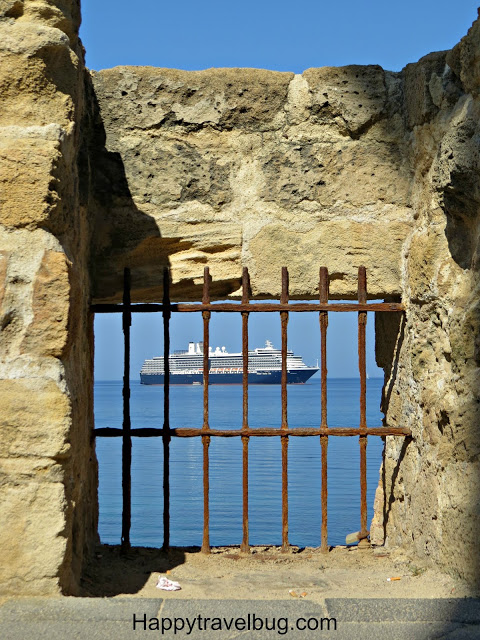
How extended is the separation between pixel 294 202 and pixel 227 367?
176 ft

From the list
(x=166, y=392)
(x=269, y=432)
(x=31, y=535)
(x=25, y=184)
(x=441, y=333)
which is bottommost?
(x=31, y=535)

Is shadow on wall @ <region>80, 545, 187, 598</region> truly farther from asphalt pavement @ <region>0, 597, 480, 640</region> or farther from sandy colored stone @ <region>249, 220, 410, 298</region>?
sandy colored stone @ <region>249, 220, 410, 298</region>

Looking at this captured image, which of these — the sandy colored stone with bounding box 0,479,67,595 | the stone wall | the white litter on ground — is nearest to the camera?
the sandy colored stone with bounding box 0,479,67,595

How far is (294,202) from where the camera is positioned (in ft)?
10.4

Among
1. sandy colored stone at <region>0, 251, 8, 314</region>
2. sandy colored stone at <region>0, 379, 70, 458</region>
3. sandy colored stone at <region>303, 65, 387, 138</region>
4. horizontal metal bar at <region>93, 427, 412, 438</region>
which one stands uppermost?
sandy colored stone at <region>303, 65, 387, 138</region>

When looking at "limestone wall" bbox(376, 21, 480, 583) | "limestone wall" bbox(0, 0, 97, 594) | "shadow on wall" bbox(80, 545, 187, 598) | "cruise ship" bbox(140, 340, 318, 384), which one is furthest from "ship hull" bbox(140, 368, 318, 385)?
"limestone wall" bbox(0, 0, 97, 594)

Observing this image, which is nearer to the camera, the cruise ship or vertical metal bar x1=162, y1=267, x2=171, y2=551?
vertical metal bar x1=162, y1=267, x2=171, y2=551

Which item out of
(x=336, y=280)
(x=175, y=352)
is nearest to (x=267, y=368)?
(x=175, y=352)

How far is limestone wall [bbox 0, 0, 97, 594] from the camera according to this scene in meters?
2.11

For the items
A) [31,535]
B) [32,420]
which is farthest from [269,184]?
[31,535]

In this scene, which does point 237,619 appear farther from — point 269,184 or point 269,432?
point 269,184

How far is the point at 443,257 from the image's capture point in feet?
9.10

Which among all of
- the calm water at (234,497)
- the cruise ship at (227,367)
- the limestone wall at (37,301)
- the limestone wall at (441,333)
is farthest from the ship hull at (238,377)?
the limestone wall at (37,301)

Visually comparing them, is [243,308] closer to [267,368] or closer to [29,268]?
[29,268]
